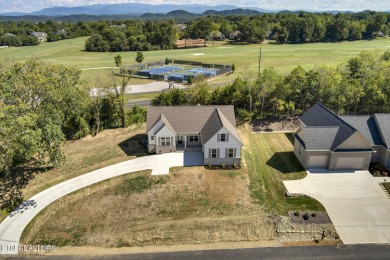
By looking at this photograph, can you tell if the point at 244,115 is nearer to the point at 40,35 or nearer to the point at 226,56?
the point at 226,56

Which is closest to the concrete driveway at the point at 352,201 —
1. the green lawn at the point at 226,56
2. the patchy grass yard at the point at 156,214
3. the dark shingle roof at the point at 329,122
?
the dark shingle roof at the point at 329,122

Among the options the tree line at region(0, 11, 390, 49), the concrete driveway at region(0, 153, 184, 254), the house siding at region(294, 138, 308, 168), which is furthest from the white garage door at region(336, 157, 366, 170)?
the tree line at region(0, 11, 390, 49)

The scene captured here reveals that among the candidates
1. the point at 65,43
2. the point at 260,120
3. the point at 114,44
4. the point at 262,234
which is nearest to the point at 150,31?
the point at 114,44

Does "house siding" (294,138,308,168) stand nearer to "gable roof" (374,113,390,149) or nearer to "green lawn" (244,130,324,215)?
"green lawn" (244,130,324,215)

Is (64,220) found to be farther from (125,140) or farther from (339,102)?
(339,102)

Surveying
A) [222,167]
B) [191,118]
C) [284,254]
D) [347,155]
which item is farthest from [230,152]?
[284,254]

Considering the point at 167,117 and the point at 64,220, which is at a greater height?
the point at 167,117
